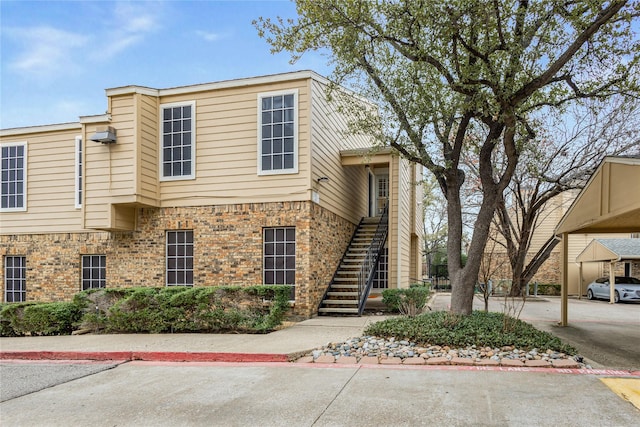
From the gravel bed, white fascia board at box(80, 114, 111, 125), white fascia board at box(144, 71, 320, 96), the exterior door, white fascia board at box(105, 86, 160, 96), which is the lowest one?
the gravel bed

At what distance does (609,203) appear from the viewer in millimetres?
7766

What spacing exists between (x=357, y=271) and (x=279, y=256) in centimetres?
273

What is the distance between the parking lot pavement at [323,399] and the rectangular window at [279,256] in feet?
15.3

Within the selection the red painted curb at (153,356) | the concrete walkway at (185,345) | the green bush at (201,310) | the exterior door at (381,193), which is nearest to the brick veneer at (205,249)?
the green bush at (201,310)

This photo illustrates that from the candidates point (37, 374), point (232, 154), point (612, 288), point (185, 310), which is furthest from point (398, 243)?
point (612, 288)

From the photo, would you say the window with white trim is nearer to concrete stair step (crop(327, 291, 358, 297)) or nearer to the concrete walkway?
the concrete walkway

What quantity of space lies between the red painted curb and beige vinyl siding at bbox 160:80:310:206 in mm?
4738

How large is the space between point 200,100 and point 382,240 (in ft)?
22.0

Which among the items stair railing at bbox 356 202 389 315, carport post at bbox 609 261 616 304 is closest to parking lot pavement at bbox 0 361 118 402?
stair railing at bbox 356 202 389 315

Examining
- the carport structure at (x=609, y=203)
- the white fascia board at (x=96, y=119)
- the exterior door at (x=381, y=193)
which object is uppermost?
the white fascia board at (x=96, y=119)

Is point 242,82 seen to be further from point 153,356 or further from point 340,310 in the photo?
point 153,356

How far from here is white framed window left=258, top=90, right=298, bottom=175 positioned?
36.7 feet

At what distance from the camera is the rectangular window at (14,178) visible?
13.9 metres

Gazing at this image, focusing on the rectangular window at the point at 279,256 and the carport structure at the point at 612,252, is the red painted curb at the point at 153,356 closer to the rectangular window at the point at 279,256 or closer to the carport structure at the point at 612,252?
the rectangular window at the point at 279,256
